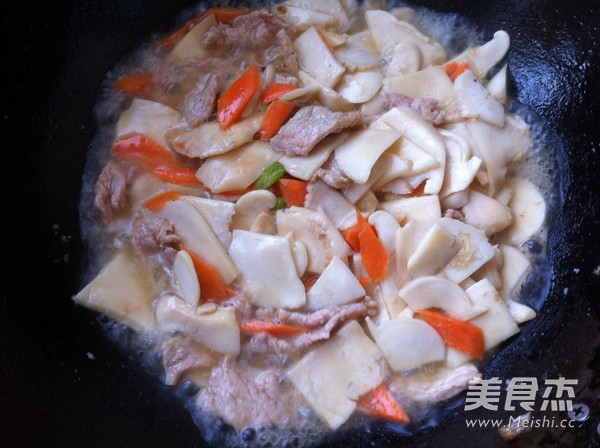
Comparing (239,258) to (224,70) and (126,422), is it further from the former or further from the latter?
(224,70)

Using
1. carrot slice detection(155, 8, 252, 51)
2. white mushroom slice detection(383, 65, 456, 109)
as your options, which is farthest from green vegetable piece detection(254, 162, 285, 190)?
carrot slice detection(155, 8, 252, 51)

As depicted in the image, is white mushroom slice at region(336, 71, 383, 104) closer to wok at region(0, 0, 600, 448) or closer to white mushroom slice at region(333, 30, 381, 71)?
white mushroom slice at region(333, 30, 381, 71)

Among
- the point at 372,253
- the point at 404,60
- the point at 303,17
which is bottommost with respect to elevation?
the point at 372,253

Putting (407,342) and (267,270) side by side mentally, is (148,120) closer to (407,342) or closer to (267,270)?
(267,270)

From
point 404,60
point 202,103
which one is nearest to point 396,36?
point 404,60

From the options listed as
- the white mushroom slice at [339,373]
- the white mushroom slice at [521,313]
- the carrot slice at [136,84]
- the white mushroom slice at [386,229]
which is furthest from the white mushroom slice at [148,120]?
the white mushroom slice at [521,313]

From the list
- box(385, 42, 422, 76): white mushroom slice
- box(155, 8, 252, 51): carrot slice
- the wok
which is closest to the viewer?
the wok

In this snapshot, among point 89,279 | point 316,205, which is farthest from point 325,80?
point 89,279
